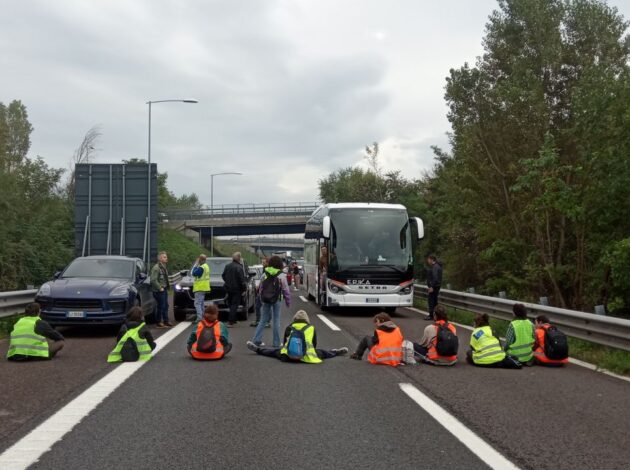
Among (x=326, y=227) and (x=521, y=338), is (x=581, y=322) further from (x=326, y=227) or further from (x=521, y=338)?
(x=326, y=227)

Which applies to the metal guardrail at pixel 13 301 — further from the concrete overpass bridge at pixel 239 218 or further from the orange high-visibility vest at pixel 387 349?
the concrete overpass bridge at pixel 239 218

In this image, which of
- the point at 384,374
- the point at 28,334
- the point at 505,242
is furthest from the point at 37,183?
the point at 384,374

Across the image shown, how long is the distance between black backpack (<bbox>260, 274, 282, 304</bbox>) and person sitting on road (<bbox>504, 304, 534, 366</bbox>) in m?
3.82

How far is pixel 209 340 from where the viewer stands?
1003 cm

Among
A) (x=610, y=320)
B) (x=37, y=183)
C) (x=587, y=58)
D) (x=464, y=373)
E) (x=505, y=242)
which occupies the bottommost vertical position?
(x=464, y=373)

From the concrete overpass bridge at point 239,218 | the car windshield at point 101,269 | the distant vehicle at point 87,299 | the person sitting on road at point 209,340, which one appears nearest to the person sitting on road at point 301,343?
the person sitting on road at point 209,340

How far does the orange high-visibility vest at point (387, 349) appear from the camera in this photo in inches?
383

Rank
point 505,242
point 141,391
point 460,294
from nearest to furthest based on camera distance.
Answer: point 141,391 → point 460,294 → point 505,242

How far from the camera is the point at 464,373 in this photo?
30.1ft

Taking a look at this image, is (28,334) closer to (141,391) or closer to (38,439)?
(141,391)

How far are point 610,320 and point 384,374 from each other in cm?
358

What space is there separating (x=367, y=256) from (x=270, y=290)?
8262 mm

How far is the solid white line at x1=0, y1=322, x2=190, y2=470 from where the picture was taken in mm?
4809

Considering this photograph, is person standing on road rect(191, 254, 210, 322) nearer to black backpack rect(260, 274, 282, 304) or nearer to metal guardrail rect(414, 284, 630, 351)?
black backpack rect(260, 274, 282, 304)
